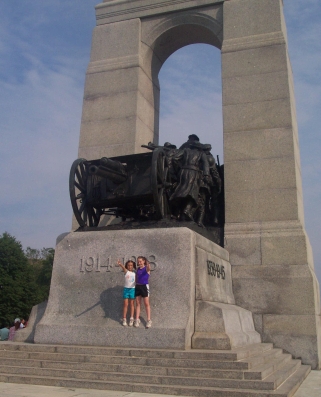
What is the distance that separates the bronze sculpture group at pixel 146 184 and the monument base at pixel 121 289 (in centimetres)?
114

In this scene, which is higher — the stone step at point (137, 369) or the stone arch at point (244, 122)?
the stone arch at point (244, 122)

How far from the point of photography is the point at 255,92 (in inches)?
521

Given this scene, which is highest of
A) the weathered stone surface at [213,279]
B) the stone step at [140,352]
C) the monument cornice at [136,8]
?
the monument cornice at [136,8]

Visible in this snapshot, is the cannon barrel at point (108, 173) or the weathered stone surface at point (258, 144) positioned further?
the weathered stone surface at point (258, 144)

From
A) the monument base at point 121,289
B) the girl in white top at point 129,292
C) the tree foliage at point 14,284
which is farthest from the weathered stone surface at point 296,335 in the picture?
the tree foliage at point 14,284

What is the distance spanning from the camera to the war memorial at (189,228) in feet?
25.3

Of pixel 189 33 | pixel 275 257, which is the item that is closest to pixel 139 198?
pixel 275 257

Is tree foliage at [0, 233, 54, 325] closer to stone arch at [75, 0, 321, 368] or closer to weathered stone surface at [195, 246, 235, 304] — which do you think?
stone arch at [75, 0, 321, 368]

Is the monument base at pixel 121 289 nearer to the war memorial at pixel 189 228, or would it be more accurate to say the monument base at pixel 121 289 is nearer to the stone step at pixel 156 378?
the war memorial at pixel 189 228

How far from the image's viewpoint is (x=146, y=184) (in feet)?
36.7

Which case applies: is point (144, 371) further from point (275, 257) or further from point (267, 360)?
point (275, 257)

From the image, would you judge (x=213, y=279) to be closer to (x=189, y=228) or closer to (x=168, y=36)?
Answer: (x=189, y=228)

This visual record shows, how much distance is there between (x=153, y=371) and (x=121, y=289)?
2.33 meters

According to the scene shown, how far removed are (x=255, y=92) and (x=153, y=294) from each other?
7108mm
